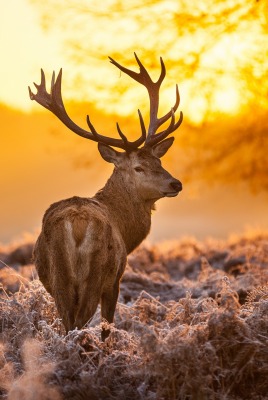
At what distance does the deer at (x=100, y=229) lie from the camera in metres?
7.77

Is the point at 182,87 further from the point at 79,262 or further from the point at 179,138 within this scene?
the point at 79,262

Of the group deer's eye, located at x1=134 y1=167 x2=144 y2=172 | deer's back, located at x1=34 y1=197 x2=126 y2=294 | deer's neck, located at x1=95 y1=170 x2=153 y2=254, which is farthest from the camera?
deer's eye, located at x1=134 y1=167 x2=144 y2=172

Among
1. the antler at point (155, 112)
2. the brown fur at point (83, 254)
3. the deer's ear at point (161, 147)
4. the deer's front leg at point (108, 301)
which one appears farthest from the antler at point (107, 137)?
the deer's front leg at point (108, 301)

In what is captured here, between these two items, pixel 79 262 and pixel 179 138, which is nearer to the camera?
pixel 79 262

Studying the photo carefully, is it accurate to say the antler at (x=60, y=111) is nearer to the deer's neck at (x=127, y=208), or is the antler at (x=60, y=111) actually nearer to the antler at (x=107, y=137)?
the antler at (x=107, y=137)

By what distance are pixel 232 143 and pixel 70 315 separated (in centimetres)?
880

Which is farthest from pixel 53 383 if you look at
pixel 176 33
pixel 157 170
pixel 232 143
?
pixel 232 143

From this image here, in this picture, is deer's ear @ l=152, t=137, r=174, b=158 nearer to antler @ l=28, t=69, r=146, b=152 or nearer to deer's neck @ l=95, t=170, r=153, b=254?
antler @ l=28, t=69, r=146, b=152

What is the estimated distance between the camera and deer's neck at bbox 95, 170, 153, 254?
9352 millimetres

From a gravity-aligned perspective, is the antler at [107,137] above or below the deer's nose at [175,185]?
above

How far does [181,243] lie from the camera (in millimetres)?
20203

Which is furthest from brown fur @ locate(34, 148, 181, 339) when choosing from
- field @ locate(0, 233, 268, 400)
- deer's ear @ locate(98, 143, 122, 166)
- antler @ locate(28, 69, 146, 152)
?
antler @ locate(28, 69, 146, 152)

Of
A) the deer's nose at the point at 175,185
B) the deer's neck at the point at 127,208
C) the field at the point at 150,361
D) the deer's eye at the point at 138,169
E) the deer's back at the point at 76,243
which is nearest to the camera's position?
the field at the point at 150,361

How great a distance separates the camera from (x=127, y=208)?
952 centimetres
